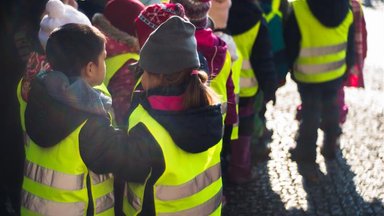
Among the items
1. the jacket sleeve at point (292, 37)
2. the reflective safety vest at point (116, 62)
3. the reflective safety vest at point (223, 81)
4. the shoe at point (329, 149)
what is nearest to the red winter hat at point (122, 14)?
the reflective safety vest at point (116, 62)

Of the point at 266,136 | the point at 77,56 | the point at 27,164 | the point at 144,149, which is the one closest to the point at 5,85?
the point at 27,164

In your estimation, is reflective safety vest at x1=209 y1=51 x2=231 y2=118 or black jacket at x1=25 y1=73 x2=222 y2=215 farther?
reflective safety vest at x1=209 y1=51 x2=231 y2=118

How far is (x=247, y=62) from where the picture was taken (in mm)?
4727

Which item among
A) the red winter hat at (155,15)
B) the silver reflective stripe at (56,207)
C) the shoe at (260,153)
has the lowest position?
the shoe at (260,153)

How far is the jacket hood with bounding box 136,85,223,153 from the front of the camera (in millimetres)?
2939

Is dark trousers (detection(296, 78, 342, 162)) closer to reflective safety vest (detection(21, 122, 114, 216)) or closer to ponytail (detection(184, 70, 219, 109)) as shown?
ponytail (detection(184, 70, 219, 109))

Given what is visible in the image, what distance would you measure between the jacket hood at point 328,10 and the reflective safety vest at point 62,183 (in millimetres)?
2333

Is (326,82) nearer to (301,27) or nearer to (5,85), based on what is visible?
(301,27)

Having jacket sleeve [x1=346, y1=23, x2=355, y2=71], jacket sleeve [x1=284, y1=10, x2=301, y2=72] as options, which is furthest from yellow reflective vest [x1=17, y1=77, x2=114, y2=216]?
jacket sleeve [x1=346, y1=23, x2=355, y2=71]

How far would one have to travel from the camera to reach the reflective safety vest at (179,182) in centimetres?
295

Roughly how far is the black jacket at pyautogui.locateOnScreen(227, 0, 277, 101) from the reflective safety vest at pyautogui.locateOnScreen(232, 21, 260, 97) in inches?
1.0

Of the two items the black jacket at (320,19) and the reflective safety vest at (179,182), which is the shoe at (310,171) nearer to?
the black jacket at (320,19)

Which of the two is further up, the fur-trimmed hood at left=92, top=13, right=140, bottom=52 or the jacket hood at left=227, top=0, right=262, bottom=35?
the fur-trimmed hood at left=92, top=13, right=140, bottom=52

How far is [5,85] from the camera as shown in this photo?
3.97m
